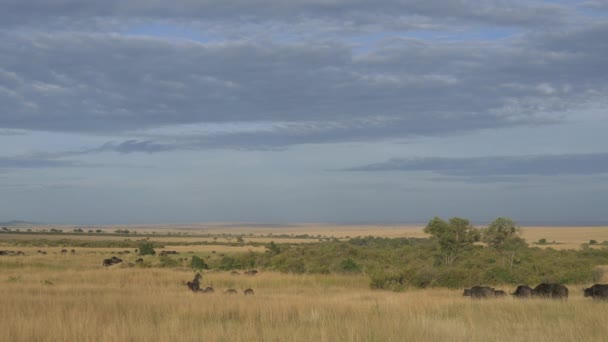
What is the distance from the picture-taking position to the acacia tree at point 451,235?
42.5m

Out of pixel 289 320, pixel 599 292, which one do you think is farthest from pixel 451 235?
pixel 289 320

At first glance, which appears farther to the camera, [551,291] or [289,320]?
[551,291]

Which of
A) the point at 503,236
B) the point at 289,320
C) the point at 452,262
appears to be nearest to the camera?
the point at 289,320

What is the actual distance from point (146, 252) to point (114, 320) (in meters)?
49.8

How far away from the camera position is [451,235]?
4247cm

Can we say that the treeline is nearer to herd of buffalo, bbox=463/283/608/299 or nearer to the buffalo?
the buffalo

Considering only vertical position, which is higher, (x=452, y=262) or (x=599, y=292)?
(x=599, y=292)

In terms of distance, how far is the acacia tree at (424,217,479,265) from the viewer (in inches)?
1674

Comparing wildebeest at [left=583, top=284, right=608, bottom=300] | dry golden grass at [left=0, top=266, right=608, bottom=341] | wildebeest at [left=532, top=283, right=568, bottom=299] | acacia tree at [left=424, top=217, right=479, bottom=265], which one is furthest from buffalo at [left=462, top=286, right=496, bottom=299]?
acacia tree at [left=424, top=217, right=479, bottom=265]

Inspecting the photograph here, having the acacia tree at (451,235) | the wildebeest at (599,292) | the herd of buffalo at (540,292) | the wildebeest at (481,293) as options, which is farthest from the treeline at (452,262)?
the wildebeest at (599,292)

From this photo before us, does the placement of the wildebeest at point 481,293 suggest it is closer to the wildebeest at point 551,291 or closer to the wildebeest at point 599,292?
the wildebeest at point 551,291

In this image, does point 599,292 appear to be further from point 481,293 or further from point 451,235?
point 451,235

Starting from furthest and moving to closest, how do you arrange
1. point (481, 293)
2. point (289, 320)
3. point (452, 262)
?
1. point (452, 262)
2. point (481, 293)
3. point (289, 320)

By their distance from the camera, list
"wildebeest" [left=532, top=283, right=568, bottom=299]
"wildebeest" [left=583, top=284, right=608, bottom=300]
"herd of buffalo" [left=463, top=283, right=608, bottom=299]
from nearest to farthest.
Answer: "wildebeest" [left=583, top=284, right=608, bottom=300], "herd of buffalo" [left=463, top=283, right=608, bottom=299], "wildebeest" [left=532, top=283, right=568, bottom=299]
